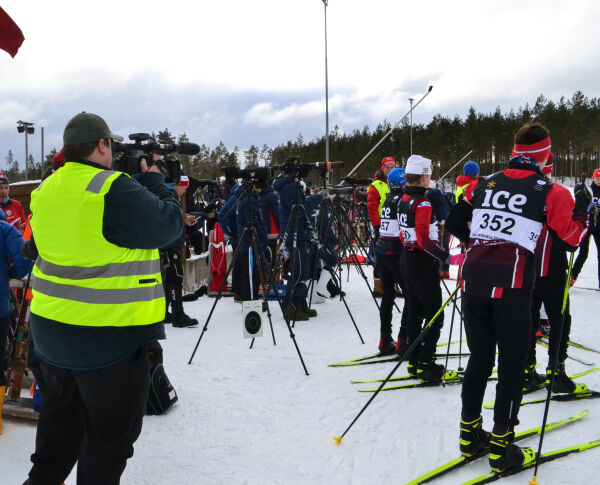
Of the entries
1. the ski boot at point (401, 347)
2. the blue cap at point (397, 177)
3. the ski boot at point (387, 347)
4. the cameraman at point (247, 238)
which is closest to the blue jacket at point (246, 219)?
the cameraman at point (247, 238)

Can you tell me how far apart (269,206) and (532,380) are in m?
4.50

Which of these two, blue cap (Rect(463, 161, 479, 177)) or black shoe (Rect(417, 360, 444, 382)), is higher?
blue cap (Rect(463, 161, 479, 177))

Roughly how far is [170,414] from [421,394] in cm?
198

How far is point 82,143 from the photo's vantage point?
6.23 ft

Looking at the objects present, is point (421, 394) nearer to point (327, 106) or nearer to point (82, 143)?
point (82, 143)

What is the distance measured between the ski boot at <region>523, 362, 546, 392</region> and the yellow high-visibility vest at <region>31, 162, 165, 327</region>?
3173 millimetres

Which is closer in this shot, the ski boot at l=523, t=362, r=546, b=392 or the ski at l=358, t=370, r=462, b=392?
the ski boot at l=523, t=362, r=546, b=392

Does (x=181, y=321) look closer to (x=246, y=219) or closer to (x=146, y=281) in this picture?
(x=246, y=219)

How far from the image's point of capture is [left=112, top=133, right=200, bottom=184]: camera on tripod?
2203 mm

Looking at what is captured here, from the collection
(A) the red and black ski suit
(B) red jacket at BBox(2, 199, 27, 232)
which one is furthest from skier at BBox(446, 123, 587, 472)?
(B) red jacket at BBox(2, 199, 27, 232)

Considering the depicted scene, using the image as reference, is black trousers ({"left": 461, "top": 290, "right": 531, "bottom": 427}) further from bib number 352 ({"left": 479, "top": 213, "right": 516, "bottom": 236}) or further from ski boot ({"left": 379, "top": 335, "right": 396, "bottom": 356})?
ski boot ({"left": 379, "top": 335, "right": 396, "bottom": 356})

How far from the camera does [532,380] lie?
12.6 ft

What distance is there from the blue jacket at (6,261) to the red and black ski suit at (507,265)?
281 cm

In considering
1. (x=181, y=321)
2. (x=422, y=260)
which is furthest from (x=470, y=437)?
(x=181, y=321)
